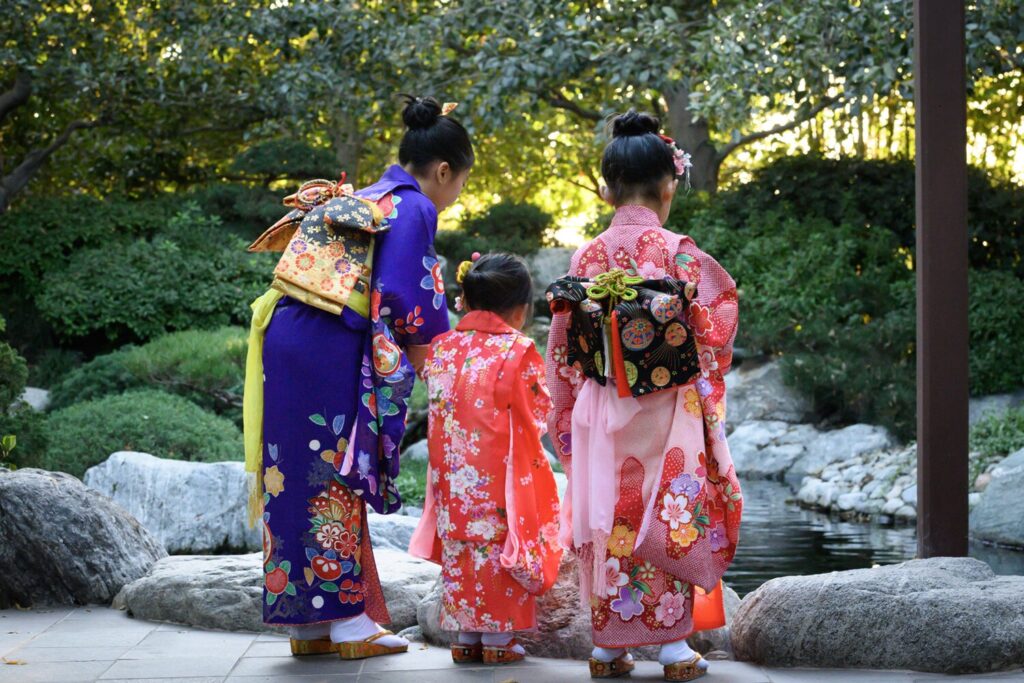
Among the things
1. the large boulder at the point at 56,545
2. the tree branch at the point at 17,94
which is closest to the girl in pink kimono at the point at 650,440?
the large boulder at the point at 56,545

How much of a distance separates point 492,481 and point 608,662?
60 cm

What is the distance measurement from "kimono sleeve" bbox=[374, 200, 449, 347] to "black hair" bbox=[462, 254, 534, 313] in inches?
3.9

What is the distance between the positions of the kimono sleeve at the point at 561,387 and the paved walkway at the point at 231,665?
2.13 ft

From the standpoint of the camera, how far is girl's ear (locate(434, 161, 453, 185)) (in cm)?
378

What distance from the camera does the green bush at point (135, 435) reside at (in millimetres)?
7074

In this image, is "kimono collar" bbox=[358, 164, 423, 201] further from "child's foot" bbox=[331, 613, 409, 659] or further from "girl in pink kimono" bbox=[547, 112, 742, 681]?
"child's foot" bbox=[331, 613, 409, 659]

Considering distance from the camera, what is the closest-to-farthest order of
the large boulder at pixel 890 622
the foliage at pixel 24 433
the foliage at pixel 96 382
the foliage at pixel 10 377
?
the large boulder at pixel 890 622, the foliage at pixel 24 433, the foliage at pixel 10 377, the foliage at pixel 96 382

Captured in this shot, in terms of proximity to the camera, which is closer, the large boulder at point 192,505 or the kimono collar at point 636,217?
the kimono collar at point 636,217

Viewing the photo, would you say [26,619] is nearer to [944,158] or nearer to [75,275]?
[944,158]

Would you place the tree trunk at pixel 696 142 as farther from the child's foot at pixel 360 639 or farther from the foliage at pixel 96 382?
the child's foot at pixel 360 639

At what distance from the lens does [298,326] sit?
144 inches

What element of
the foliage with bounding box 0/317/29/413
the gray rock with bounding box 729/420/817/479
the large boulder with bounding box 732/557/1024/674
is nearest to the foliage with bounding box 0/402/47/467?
the foliage with bounding box 0/317/29/413

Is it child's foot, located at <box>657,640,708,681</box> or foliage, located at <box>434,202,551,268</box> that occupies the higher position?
foliage, located at <box>434,202,551,268</box>

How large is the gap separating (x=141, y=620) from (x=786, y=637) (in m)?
2.22
